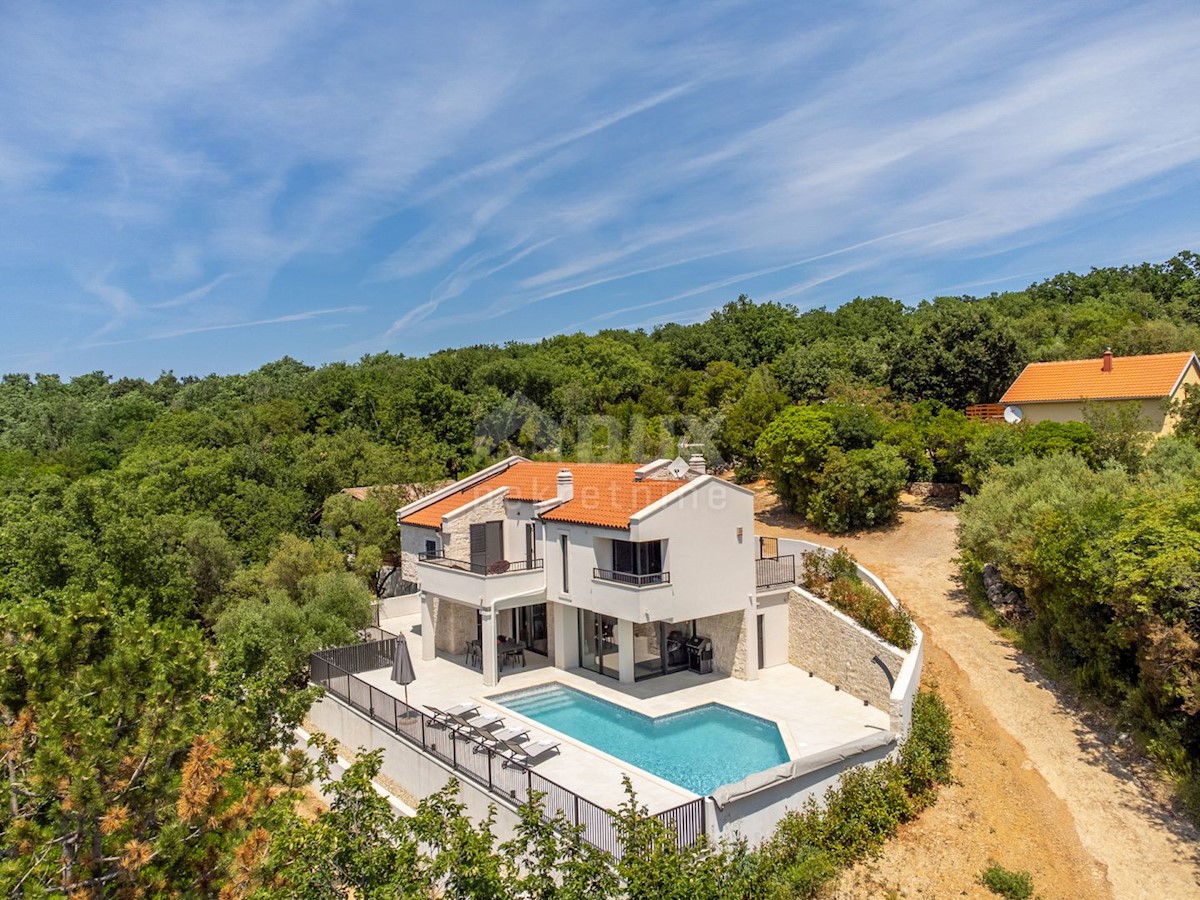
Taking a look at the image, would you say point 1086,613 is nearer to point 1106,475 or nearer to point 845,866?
point 1106,475

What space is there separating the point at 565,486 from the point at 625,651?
18.1ft

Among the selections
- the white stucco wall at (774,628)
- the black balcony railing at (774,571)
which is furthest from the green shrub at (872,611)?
the white stucco wall at (774,628)

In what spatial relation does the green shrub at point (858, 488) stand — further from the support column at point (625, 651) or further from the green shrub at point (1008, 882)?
the green shrub at point (1008, 882)

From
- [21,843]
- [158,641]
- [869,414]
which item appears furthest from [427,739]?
[869,414]

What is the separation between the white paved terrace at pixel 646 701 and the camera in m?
16.3

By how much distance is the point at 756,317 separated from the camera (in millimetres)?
70500

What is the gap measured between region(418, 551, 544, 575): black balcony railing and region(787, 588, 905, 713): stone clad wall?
331 inches

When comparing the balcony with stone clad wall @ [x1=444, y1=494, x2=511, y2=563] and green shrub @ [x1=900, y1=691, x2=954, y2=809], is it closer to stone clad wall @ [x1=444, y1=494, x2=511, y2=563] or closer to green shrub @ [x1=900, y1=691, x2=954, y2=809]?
stone clad wall @ [x1=444, y1=494, x2=511, y2=563]

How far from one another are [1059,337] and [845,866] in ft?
193

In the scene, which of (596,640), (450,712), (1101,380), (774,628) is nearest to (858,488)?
(774,628)

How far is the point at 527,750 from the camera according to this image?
1719cm

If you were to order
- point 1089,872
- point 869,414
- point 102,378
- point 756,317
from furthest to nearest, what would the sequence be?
point 102,378 → point 756,317 → point 869,414 → point 1089,872

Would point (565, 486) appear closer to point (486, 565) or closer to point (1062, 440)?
point (486, 565)

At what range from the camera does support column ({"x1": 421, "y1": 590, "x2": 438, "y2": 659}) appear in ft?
85.9
